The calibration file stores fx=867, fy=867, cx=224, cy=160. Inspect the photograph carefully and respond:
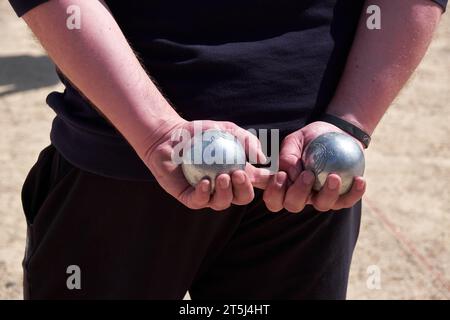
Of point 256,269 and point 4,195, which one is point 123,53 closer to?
point 256,269

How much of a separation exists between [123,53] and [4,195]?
2430mm

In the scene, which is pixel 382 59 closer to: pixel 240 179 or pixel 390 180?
pixel 240 179

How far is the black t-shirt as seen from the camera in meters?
1.63

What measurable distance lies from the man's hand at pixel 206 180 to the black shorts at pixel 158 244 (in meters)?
0.20

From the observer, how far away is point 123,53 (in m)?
1.52

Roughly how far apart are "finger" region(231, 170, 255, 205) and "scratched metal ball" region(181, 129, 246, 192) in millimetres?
17

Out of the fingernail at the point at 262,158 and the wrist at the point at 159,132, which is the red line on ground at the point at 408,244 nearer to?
the fingernail at the point at 262,158

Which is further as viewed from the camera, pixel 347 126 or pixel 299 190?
pixel 347 126


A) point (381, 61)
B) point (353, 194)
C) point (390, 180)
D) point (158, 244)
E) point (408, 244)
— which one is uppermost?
point (381, 61)

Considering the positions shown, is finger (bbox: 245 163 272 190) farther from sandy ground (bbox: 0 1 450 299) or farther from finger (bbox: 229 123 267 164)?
sandy ground (bbox: 0 1 450 299)

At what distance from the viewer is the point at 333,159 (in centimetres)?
150

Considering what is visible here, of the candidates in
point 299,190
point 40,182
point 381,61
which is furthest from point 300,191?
point 40,182

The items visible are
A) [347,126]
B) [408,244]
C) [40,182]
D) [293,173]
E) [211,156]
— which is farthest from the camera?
[408,244]

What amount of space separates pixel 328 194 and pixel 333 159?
6cm
